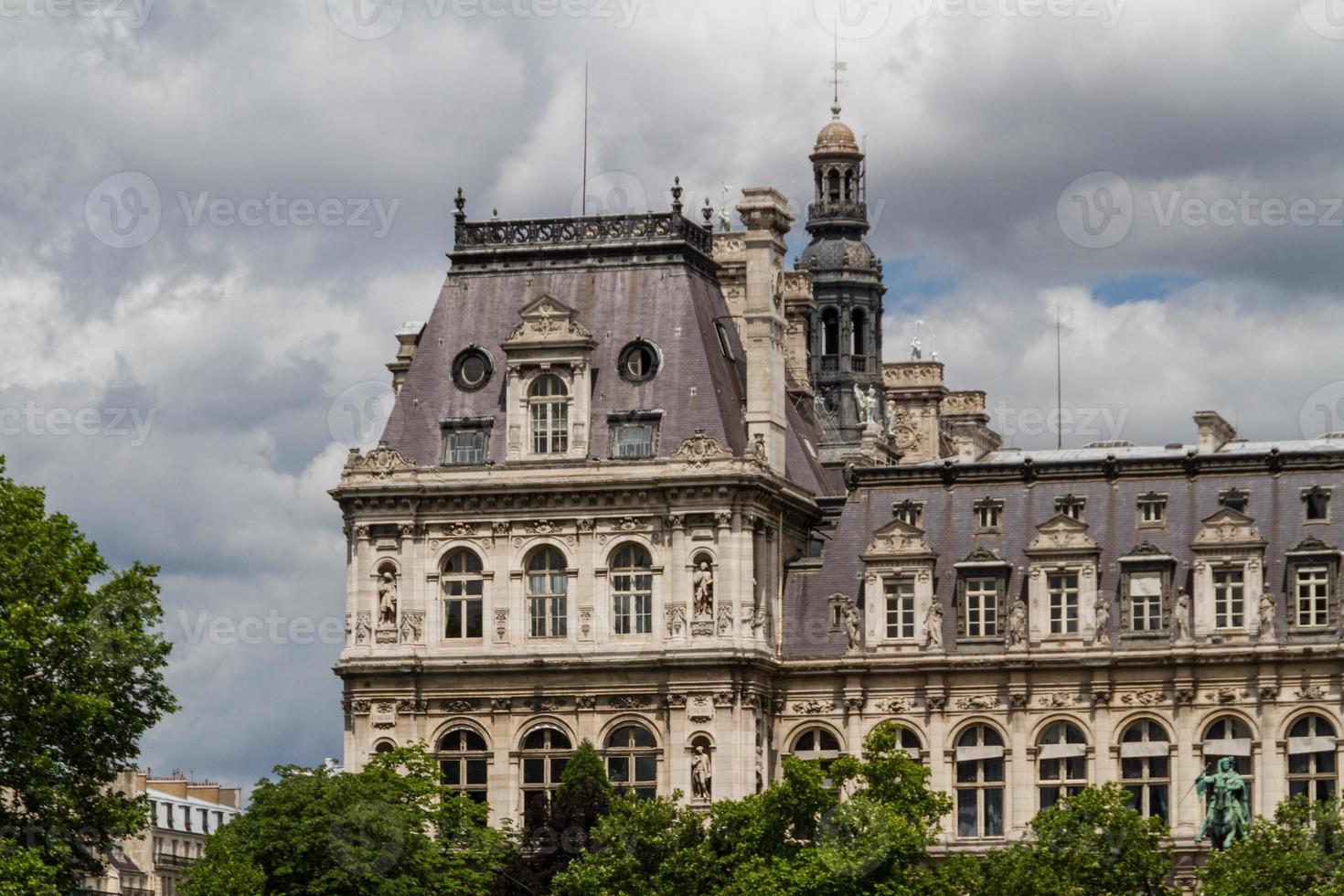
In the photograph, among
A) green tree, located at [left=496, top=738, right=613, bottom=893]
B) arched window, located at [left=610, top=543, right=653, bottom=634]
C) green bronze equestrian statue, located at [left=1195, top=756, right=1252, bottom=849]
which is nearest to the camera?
green bronze equestrian statue, located at [left=1195, top=756, right=1252, bottom=849]

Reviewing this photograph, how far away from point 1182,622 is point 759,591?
13.9 metres

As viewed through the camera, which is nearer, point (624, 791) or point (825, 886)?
point (825, 886)

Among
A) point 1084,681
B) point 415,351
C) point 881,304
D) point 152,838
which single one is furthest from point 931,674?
point 152,838

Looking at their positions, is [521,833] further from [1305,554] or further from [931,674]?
[1305,554]

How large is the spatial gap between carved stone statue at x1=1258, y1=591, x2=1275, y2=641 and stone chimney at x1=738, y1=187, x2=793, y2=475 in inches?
680

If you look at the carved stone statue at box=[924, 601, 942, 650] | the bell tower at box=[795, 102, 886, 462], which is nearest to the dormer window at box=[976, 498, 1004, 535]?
the carved stone statue at box=[924, 601, 942, 650]

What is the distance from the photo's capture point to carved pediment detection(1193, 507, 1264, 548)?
406 feet

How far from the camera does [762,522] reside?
127375mm

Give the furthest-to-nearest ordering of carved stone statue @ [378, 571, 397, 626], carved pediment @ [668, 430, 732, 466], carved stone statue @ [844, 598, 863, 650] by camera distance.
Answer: carved stone statue @ [378, 571, 397, 626]
carved stone statue @ [844, 598, 863, 650]
carved pediment @ [668, 430, 732, 466]

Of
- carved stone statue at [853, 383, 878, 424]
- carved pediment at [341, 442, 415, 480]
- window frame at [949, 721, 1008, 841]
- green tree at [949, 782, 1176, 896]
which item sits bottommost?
green tree at [949, 782, 1176, 896]

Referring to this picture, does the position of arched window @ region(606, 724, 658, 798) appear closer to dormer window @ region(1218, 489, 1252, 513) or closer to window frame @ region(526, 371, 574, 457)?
window frame @ region(526, 371, 574, 457)

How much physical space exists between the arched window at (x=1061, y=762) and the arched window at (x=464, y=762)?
18.2 m

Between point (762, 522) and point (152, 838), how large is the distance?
78852 millimetres

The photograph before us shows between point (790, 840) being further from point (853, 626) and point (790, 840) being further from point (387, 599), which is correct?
point (387, 599)
